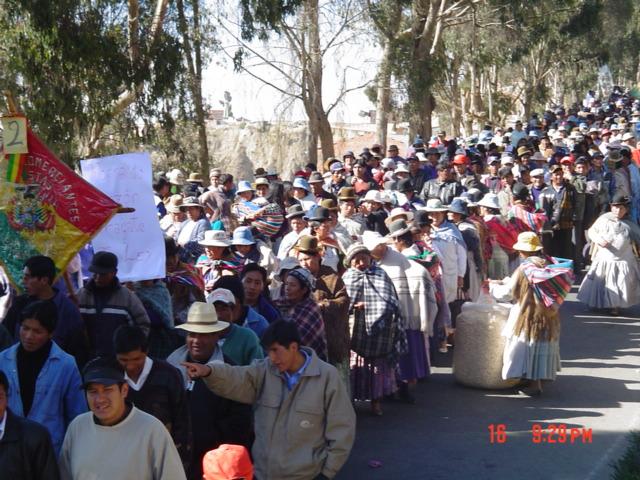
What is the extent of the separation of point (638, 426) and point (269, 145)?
67.3 ft

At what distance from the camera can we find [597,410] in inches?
362

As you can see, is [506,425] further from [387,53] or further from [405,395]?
[387,53]

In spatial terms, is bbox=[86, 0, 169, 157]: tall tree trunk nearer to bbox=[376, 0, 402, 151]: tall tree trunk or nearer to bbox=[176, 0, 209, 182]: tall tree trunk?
bbox=[176, 0, 209, 182]: tall tree trunk

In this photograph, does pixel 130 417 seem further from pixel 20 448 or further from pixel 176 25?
pixel 176 25

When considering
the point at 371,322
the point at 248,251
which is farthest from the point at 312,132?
the point at 371,322

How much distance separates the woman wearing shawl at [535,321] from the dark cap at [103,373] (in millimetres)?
5615

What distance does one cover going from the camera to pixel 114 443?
4.32m

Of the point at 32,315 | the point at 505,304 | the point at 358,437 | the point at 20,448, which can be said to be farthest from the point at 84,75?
the point at 20,448

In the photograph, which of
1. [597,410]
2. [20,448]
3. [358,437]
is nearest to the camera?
[20,448]

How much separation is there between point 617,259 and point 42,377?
9945mm

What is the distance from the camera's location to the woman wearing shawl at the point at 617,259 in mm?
13438

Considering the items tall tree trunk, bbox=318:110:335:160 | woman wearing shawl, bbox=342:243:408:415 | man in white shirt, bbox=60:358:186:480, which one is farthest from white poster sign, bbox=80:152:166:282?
tall tree trunk, bbox=318:110:335:160

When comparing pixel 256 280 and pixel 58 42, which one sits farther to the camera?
pixel 58 42

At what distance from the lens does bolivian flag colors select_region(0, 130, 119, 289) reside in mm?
6719
